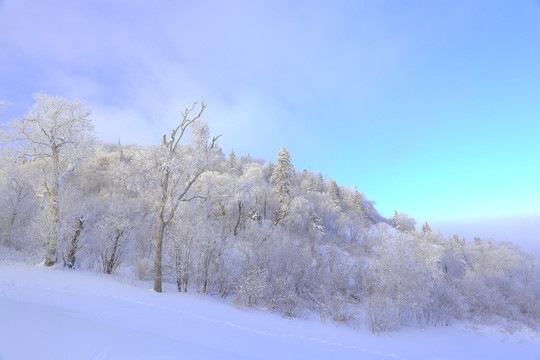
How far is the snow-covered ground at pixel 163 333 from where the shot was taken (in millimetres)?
4398

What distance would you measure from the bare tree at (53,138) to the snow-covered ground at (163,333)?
12.7 ft

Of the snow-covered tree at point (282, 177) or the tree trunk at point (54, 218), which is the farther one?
the snow-covered tree at point (282, 177)

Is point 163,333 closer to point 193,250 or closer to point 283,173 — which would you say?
point 193,250

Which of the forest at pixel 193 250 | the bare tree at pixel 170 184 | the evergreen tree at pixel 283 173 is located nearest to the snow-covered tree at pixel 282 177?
the evergreen tree at pixel 283 173

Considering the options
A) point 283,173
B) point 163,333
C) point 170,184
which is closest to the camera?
point 163,333

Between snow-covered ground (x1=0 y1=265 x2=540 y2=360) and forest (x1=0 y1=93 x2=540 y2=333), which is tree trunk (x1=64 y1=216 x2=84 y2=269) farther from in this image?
snow-covered ground (x1=0 y1=265 x2=540 y2=360)

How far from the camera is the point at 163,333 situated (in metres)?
6.17

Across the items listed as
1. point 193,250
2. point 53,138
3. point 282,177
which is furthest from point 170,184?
point 282,177

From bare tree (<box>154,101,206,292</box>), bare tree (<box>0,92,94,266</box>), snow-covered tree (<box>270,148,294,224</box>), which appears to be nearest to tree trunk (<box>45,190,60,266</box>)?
bare tree (<box>0,92,94,266</box>)

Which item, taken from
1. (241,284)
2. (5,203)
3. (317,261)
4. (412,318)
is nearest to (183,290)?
(241,284)

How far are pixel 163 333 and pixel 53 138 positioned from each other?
14.7m

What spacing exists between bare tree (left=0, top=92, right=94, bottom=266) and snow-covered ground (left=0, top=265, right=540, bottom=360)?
3875 millimetres

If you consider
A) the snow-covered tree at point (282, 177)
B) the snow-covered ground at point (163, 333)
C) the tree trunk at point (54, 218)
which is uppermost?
the snow-covered tree at point (282, 177)

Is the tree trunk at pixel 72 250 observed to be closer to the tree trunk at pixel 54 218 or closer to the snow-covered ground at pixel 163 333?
the tree trunk at pixel 54 218
